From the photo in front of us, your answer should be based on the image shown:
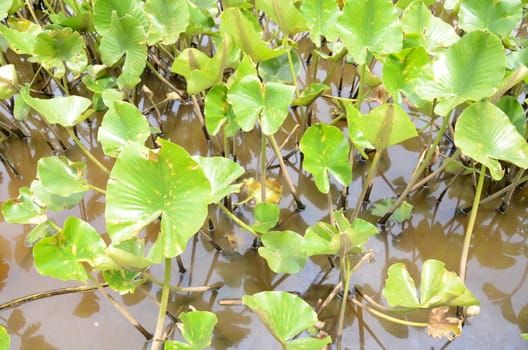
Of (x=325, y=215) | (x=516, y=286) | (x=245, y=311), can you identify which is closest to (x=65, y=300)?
(x=245, y=311)

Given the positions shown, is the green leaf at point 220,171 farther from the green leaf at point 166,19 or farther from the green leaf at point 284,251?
the green leaf at point 166,19

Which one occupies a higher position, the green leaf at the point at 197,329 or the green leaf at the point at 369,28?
the green leaf at the point at 369,28

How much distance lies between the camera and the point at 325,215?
1.17 meters

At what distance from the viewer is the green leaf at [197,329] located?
0.79m

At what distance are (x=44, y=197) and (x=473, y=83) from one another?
91cm

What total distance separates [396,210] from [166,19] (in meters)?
0.76

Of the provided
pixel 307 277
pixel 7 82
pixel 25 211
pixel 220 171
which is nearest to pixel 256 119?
pixel 220 171

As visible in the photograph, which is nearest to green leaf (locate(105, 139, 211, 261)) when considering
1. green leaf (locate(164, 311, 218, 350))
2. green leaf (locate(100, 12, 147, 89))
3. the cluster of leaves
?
the cluster of leaves

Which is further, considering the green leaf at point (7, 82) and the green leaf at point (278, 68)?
the green leaf at point (278, 68)

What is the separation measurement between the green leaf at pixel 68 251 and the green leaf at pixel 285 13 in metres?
0.65

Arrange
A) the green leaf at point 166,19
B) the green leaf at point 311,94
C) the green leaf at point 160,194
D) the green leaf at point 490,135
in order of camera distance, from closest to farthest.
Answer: the green leaf at point 160,194 < the green leaf at point 490,135 < the green leaf at point 311,94 < the green leaf at point 166,19

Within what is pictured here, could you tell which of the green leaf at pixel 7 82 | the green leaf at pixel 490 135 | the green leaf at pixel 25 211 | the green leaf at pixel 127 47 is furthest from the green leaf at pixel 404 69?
the green leaf at pixel 7 82

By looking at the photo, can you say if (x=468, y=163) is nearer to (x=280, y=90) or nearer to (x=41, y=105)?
(x=280, y=90)

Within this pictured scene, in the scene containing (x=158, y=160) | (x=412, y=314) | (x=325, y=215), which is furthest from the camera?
(x=325, y=215)
